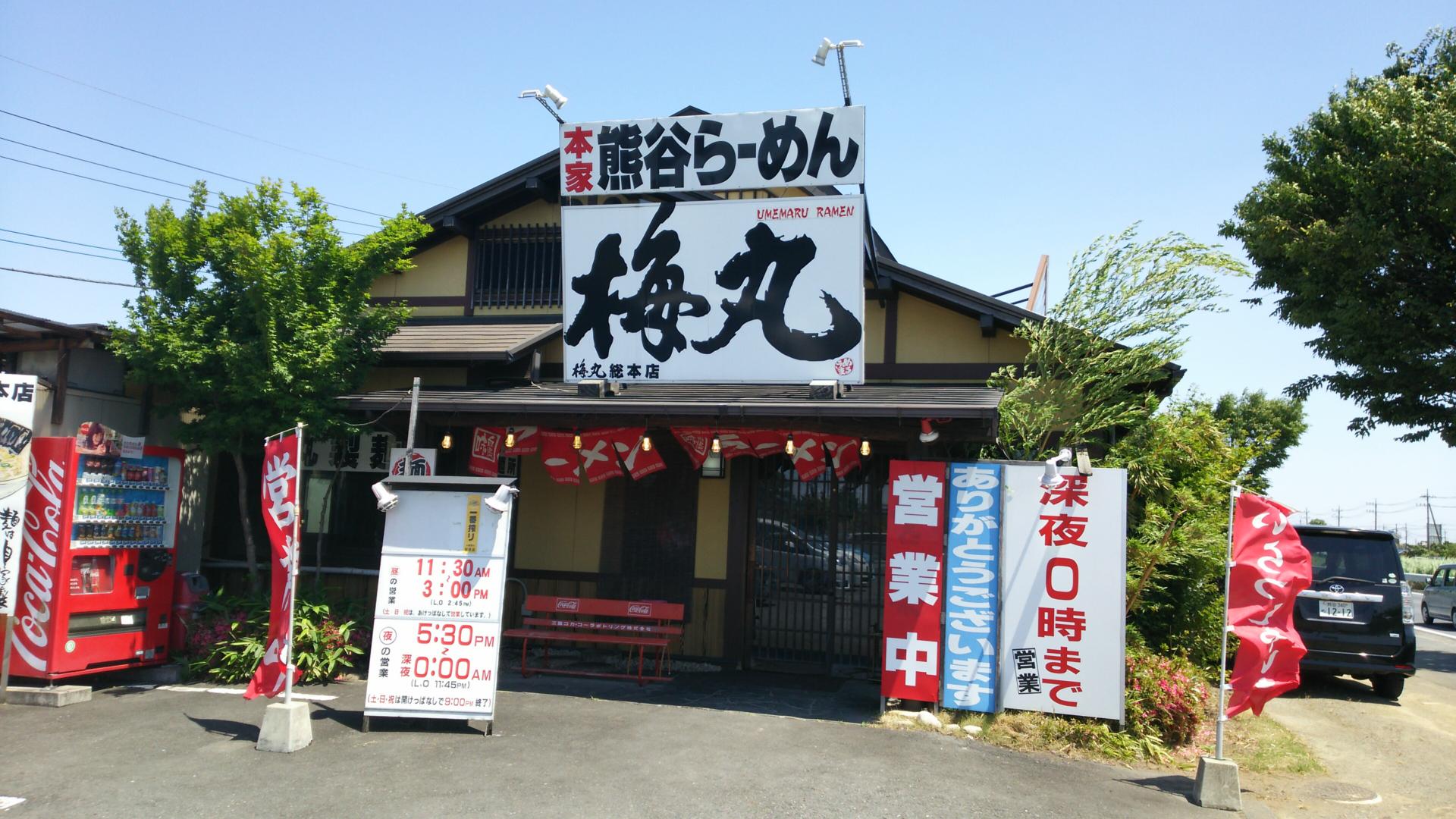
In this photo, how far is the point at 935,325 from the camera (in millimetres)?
10930

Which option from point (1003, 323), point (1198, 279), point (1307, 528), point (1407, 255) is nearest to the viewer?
point (1198, 279)

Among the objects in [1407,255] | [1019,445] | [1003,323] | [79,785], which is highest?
[1407,255]

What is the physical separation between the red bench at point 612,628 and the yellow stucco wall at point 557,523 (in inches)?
27.5

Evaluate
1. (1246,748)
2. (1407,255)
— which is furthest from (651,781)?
(1407,255)

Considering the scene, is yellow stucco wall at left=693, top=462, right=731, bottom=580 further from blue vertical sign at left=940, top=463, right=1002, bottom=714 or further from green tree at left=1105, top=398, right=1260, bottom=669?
green tree at left=1105, top=398, right=1260, bottom=669

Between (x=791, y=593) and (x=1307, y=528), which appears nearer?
(x=791, y=593)

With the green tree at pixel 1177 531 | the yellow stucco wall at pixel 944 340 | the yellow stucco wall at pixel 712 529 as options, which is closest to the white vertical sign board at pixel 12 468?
the yellow stucco wall at pixel 712 529

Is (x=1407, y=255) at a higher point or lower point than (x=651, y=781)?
higher

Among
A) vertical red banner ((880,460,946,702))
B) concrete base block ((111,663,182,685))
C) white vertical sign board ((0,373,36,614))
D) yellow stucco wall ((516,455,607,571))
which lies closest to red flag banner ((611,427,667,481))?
yellow stucco wall ((516,455,607,571))

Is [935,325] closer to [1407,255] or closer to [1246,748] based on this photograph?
[1246,748]

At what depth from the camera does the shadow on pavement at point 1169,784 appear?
22.0ft

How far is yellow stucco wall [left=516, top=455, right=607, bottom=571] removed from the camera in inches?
447

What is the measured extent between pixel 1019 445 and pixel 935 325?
6.72 feet

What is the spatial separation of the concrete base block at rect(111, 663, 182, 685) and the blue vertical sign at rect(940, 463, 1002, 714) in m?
7.86
